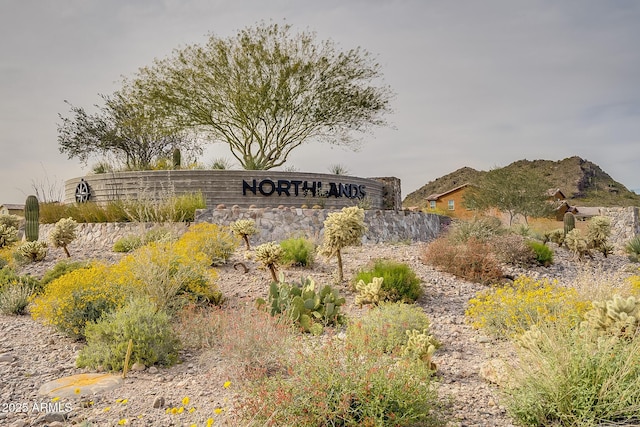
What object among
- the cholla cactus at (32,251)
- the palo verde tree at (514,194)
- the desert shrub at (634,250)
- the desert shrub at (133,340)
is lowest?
the desert shrub at (634,250)

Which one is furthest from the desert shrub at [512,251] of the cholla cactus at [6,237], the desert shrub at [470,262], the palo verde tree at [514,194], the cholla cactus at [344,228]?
the palo verde tree at [514,194]

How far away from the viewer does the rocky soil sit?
3678 mm

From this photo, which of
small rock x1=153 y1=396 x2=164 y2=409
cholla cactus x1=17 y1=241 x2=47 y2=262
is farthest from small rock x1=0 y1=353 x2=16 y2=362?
cholla cactus x1=17 y1=241 x2=47 y2=262

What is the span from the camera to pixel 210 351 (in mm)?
4945

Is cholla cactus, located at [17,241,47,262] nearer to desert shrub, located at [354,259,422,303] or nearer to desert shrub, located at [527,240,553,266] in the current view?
desert shrub, located at [354,259,422,303]

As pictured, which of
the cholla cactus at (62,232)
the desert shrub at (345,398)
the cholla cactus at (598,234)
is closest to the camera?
the desert shrub at (345,398)

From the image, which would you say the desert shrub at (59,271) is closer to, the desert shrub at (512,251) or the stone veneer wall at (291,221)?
the stone veneer wall at (291,221)

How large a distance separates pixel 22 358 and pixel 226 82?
18326 mm

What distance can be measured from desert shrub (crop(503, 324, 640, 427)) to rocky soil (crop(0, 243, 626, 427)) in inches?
10.4

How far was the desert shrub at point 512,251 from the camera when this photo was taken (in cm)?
1139

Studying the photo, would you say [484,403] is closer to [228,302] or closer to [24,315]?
[228,302]

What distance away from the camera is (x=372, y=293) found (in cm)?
705

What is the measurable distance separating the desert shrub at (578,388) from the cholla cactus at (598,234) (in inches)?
461

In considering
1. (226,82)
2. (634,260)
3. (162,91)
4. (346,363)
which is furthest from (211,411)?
(162,91)
